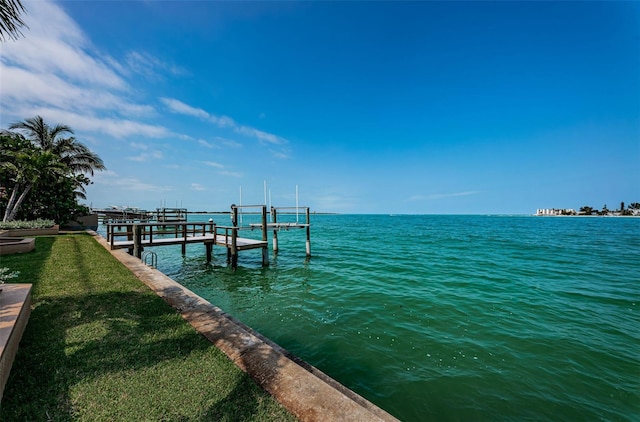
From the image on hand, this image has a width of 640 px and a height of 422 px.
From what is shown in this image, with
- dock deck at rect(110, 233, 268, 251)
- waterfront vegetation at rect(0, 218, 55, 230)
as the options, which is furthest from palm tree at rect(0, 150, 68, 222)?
dock deck at rect(110, 233, 268, 251)

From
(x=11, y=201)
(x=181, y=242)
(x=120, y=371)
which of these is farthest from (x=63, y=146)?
(x=120, y=371)

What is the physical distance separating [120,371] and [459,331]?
7.36m

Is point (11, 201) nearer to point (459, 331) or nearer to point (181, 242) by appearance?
point (181, 242)

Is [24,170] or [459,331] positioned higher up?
[24,170]

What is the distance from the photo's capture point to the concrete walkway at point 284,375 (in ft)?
9.70

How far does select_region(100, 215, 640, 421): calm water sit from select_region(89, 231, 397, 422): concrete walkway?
1444 millimetres

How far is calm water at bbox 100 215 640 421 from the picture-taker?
459 centimetres

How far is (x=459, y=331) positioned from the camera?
23.0ft

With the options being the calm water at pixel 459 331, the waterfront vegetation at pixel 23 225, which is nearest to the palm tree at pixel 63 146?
the waterfront vegetation at pixel 23 225

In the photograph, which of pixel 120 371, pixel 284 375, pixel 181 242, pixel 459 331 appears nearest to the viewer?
pixel 120 371

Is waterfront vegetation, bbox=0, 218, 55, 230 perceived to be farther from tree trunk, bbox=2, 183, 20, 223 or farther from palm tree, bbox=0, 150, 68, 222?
palm tree, bbox=0, 150, 68, 222

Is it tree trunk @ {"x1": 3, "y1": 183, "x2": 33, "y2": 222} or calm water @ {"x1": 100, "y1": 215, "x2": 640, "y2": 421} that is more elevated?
tree trunk @ {"x1": 3, "y1": 183, "x2": 33, "y2": 222}

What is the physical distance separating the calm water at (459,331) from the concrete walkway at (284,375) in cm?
144

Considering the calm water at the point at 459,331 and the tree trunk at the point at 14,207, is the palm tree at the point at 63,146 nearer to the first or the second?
the tree trunk at the point at 14,207
